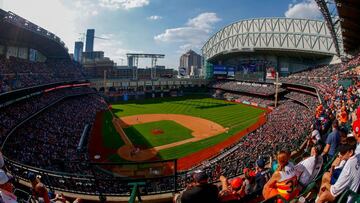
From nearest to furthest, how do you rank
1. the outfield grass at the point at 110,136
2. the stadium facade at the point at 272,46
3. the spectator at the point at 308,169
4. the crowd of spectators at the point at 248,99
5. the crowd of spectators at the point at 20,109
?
the spectator at the point at 308,169 < the crowd of spectators at the point at 20,109 < the outfield grass at the point at 110,136 < the stadium facade at the point at 272,46 < the crowd of spectators at the point at 248,99

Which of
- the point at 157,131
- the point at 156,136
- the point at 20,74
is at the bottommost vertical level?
the point at 156,136

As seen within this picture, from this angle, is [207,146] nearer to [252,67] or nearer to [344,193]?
[344,193]

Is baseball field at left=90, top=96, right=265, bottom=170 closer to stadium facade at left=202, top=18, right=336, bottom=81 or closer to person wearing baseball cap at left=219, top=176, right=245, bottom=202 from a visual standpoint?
stadium facade at left=202, top=18, right=336, bottom=81

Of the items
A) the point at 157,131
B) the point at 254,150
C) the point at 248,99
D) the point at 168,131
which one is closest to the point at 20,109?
the point at 157,131

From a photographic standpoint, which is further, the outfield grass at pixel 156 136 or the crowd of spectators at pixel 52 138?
the outfield grass at pixel 156 136

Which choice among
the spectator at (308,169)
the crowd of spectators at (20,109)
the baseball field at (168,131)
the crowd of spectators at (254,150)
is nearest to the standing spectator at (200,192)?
the crowd of spectators at (254,150)

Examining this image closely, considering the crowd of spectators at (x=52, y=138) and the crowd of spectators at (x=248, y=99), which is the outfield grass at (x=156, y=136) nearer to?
the crowd of spectators at (x=52, y=138)

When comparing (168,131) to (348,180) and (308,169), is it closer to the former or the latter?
(308,169)

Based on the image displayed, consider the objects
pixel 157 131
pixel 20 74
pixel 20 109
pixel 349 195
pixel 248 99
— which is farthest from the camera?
pixel 248 99
